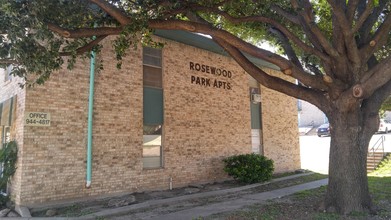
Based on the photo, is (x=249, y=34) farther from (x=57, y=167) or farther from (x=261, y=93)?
(x=57, y=167)

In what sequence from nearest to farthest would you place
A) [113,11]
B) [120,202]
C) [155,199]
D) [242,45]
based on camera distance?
1. [113,11]
2. [242,45]
3. [120,202]
4. [155,199]

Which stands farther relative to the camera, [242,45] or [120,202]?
[120,202]

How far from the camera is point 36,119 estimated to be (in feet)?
32.8

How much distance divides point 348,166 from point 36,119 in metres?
8.21

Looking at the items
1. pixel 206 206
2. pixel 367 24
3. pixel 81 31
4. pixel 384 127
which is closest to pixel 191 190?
pixel 206 206

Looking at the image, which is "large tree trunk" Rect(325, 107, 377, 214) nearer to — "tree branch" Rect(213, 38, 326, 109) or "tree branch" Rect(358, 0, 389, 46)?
"tree branch" Rect(213, 38, 326, 109)

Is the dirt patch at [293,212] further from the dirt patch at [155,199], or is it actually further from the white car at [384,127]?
the white car at [384,127]

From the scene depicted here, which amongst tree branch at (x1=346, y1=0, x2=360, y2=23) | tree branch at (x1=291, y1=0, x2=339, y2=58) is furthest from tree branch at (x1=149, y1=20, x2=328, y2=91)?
tree branch at (x1=346, y1=0, x2=360, y2=23)

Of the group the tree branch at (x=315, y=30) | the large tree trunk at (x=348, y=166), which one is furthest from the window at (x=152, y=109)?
the large tree trunk at (x=348, y=166)

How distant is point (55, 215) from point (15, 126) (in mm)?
3002

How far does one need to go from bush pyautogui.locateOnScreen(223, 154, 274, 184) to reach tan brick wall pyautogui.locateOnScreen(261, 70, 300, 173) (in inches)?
112

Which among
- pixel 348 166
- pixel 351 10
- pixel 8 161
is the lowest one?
pixel 348 166

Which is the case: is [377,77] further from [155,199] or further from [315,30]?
Answer: [155,199]

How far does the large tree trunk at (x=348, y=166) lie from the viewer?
27.6ft
